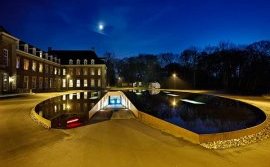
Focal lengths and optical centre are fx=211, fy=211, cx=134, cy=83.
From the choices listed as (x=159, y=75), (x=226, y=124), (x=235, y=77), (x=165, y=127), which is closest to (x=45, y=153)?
(x=165, y=127)

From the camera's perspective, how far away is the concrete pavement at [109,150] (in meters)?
5.52

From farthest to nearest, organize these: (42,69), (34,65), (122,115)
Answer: (42,69), (34,65), (122,115)

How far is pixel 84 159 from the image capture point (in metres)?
5.61

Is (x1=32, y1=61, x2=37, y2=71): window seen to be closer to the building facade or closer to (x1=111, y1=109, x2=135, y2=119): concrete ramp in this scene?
the building facade

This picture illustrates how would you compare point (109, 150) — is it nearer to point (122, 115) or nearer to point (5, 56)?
point (122, 115)

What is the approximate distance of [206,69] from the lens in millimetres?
48469

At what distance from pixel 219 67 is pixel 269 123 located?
37.2 metres

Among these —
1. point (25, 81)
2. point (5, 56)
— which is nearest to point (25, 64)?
point (25, 81)

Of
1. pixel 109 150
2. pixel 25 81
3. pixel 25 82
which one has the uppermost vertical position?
pixel 25 81

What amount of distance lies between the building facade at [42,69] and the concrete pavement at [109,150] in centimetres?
1835

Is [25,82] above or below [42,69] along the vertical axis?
below

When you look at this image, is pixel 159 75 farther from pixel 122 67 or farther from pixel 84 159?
pixel 84 159

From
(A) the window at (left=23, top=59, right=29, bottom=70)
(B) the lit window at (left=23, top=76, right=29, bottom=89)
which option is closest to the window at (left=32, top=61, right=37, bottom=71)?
(A) the window at (left=23, top=59, right=29, bottom=70)

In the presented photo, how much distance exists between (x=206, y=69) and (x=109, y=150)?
45.7 metres
